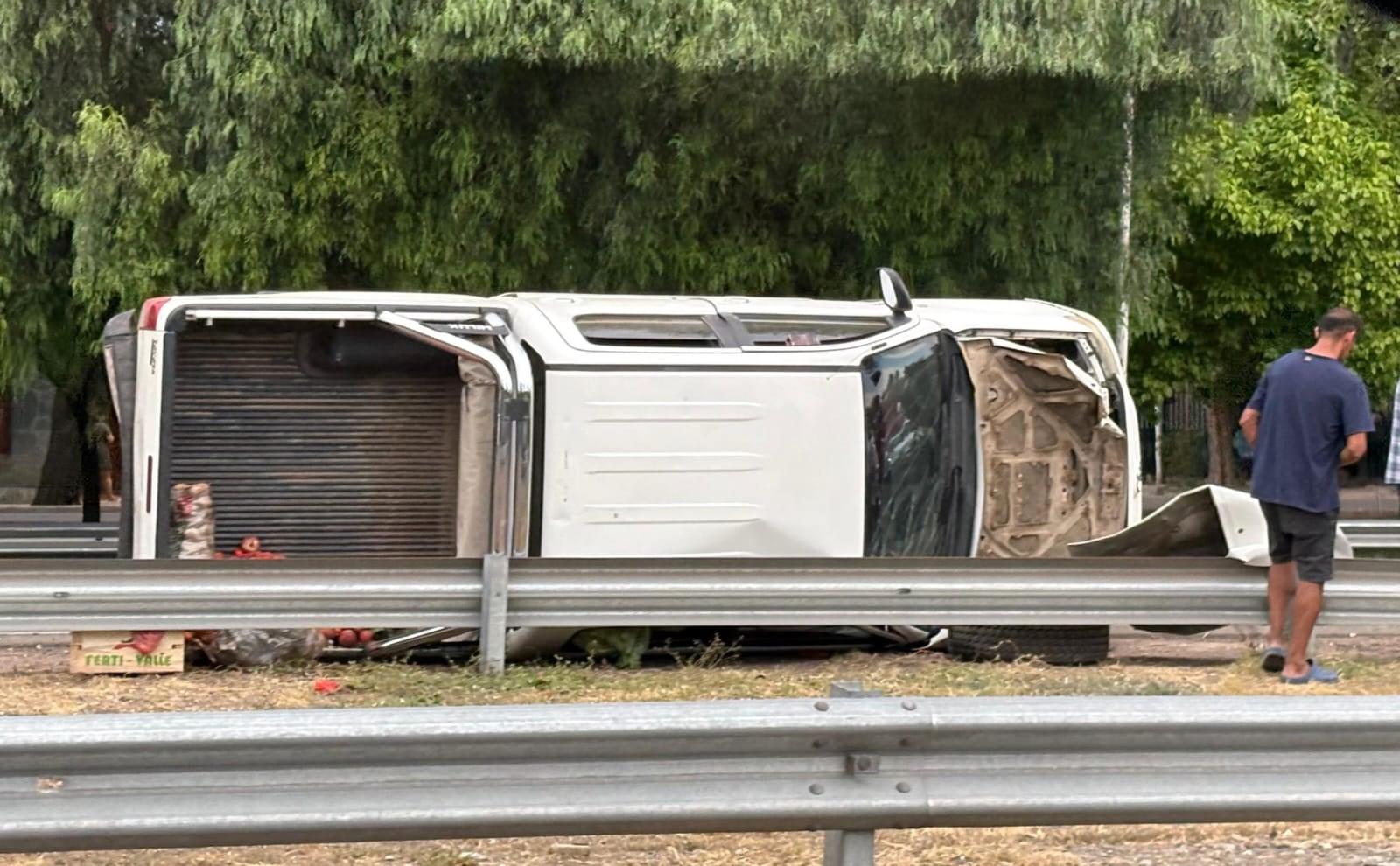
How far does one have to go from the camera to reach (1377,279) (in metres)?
22.5

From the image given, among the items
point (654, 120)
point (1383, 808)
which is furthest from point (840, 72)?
point (1383, 808)

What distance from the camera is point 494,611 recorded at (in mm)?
8023

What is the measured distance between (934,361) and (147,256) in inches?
289

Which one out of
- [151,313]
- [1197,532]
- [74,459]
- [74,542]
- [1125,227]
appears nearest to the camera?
[151,313]

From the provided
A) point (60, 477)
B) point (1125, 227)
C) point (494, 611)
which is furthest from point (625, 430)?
→ point (60, 477)

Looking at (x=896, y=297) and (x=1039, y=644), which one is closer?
(x=1039, y=644)

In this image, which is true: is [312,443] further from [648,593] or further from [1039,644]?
[1039,644]

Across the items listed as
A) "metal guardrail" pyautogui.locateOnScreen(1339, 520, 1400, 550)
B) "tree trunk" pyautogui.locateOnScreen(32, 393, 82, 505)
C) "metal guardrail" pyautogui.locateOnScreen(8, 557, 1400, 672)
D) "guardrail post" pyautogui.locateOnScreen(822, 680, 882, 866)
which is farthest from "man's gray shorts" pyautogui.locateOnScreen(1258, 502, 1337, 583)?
"tree trunk" pyautogui.locateOnScreen(32, 393, 82, 505)

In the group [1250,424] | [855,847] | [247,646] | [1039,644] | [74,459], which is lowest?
[74,459]

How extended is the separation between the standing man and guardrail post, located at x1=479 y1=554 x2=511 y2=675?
3.48m

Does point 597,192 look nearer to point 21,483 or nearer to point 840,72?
point 840,72

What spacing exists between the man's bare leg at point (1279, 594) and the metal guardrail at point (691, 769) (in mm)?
4317

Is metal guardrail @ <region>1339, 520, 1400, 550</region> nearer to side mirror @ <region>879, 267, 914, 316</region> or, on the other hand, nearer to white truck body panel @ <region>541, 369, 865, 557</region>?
side mirror @ <region>879, 267, 914, 316</region>

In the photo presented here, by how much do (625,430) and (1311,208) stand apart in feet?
53.5
